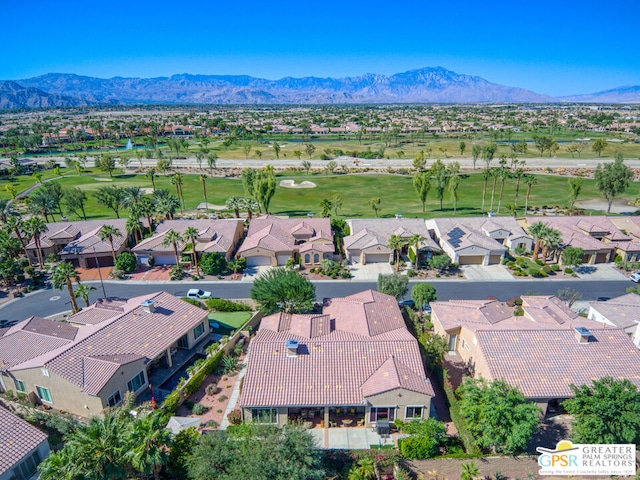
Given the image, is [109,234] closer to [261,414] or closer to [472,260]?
[261,414]

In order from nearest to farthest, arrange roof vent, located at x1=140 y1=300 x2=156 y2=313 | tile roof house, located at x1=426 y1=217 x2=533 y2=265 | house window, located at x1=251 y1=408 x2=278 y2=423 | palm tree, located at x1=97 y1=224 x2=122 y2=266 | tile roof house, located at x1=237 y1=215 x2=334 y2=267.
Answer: house window, located at x1=251 y1=408 x2=278 y2=423 < roof vent, located at x1=140 y1=300 x2=156 y2=313 < palm tree, located at x1=97 y1=224 x2=122 y2=266 < tile roof house, located at x1=426 y1=217 x2=533 y2=265 < tile roof house, located at x1=237 y1=215 x2=334 y2=267

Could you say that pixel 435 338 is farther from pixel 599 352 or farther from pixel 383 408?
pixel 599 352

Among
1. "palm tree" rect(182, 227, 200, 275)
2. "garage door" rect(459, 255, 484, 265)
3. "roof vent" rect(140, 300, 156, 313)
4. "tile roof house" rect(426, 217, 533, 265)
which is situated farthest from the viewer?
"garage door" rect(459, 255, 484, 265)

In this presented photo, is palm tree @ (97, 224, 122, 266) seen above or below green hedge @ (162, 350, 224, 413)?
above

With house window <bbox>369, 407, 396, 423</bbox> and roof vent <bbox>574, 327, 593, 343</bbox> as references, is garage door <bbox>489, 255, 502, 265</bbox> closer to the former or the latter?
roof vent <bbox>574, 327, 593, 343</bbox>

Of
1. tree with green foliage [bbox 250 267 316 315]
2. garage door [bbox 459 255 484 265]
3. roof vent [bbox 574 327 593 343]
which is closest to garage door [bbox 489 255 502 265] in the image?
garage door [bbox 459 255 484 265]

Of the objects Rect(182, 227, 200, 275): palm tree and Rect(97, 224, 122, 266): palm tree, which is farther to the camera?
Rect(97, 224, 122, 266): palm tree

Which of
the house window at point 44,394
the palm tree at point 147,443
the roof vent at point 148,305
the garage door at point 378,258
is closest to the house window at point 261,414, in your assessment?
the palm tree at point 147,443
